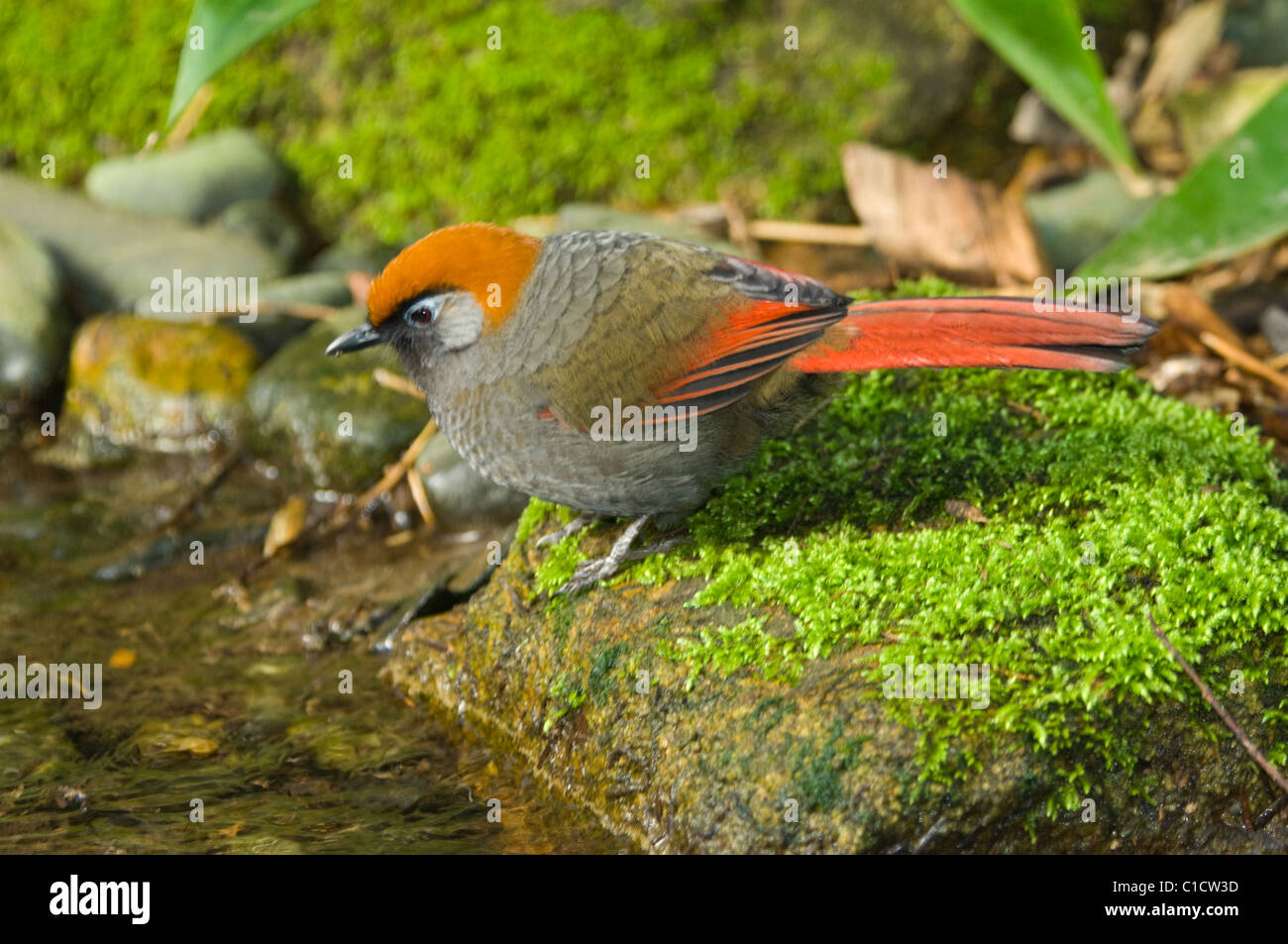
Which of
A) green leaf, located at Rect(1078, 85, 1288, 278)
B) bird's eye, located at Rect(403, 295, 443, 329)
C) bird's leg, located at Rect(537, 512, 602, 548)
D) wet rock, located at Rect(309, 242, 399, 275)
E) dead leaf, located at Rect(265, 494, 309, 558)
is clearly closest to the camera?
bird's eye, located at Rect(403, 295, 443, 329)

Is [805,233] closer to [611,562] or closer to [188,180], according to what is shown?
[611,562]

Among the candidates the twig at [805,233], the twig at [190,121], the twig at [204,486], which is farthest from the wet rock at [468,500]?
the twig at [190,121]

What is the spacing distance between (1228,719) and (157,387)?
5.02m

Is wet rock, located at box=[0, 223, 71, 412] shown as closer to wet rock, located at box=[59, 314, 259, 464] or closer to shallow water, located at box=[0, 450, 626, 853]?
wet rock, located at box=[59, 314, 259, 464]

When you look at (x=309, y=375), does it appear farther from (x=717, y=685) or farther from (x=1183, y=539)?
(x=1183, y=539)

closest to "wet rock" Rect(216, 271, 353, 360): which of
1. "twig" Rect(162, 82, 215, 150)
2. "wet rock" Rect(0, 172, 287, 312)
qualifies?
"wet rock" Rect(0, 172, 287, 312)

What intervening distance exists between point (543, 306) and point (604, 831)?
57.0 inches

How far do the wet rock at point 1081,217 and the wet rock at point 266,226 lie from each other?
3.92 m

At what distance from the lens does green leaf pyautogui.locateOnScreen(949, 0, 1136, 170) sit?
9.83 feet

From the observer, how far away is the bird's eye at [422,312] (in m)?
3.59

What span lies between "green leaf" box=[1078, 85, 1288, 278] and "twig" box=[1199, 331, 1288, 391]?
565mm

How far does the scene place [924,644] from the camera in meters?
3.06

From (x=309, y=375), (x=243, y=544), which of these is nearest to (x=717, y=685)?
(x=243, y=544)

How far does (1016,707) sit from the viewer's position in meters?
2.87
